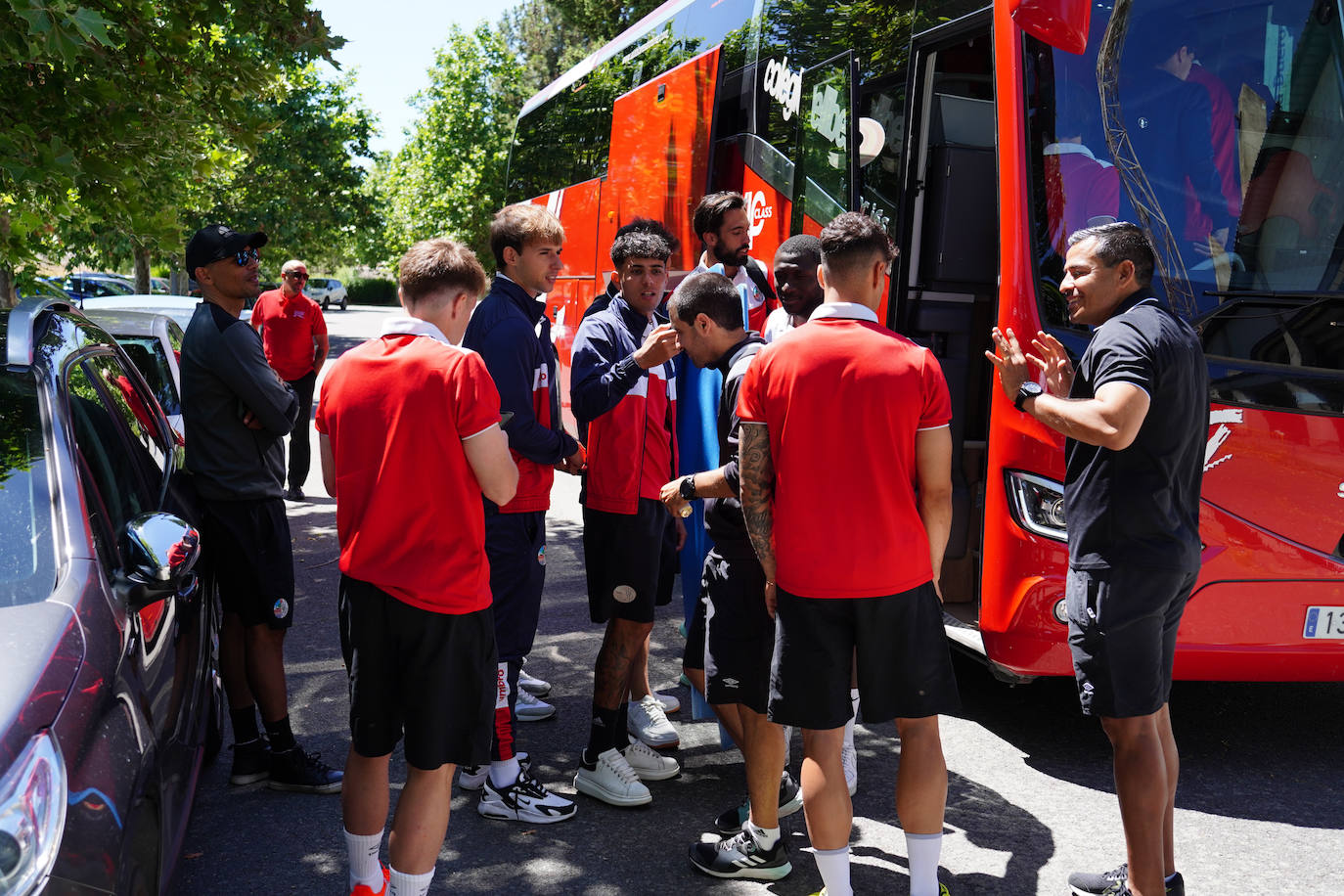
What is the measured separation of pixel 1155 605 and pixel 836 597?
95 centimetres

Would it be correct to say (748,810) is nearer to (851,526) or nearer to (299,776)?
(851,526)

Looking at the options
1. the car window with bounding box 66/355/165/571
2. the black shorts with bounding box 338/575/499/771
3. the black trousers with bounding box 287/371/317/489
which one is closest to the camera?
the car window with bounding box 66/355/165/571

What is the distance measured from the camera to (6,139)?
487cm

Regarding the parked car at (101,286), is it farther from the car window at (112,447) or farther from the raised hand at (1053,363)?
the raised hand at (1053,363)

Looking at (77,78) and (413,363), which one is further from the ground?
(77,78)

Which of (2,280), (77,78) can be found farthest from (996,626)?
(2,280)

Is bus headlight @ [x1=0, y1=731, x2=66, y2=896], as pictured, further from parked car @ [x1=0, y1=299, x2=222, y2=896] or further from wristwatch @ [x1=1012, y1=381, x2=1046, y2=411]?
wristwatch @ [x1=1012, y1=381, x2=1046, y2=411]

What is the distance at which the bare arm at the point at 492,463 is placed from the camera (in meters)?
2.93

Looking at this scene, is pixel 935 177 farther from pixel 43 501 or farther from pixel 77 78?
pixel 77 78

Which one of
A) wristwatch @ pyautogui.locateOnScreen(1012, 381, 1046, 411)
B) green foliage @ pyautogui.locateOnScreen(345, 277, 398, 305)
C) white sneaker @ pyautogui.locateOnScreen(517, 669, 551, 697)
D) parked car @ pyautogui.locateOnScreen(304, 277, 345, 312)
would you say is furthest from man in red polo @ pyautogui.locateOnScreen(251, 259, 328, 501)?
green foliage @ pyautogui.locateOnScreen(345, 277, 398, 305)

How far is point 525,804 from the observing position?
13.1ft

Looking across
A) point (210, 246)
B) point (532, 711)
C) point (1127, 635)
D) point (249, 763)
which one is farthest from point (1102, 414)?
point (249, 763)

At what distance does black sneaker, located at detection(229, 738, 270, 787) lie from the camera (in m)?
4.25

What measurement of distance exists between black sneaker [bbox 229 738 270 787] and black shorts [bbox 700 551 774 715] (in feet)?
6.19
